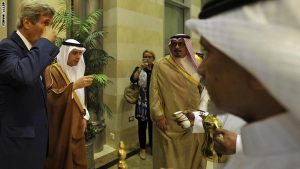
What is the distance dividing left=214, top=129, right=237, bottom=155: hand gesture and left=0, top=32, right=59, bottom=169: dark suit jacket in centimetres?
116

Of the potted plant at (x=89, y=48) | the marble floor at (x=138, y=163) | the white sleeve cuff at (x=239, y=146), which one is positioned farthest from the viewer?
the marble floor at (x=138, y=163)

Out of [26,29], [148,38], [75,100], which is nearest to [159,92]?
[75,100]

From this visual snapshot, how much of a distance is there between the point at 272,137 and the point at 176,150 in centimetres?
301

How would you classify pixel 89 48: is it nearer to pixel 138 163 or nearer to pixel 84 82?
pixel 84 82

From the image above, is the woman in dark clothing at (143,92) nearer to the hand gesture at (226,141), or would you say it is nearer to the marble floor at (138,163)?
the marble floor at (138,163)

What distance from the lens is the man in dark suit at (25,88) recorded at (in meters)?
1.95

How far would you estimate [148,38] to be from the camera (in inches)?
238

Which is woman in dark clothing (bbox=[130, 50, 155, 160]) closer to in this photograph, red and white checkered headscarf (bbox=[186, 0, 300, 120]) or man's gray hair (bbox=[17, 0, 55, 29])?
man's gray hair (bbox=[17, 0, 55, 29])

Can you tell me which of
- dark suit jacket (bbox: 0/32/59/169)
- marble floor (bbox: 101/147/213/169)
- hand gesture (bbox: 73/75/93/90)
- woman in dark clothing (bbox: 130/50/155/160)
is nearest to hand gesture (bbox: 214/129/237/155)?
dark suit jacket (bbox: 0/32/59/169)

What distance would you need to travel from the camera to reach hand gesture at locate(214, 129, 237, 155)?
4.32 feet

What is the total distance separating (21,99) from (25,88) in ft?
0.24

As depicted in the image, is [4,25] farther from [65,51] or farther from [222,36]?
[222,36]

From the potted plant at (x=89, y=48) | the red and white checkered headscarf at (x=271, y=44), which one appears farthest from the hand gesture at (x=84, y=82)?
the red and white checkered headscarf at (x=271, y=44)

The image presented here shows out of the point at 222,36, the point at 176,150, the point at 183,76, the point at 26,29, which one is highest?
the point at 26,29
